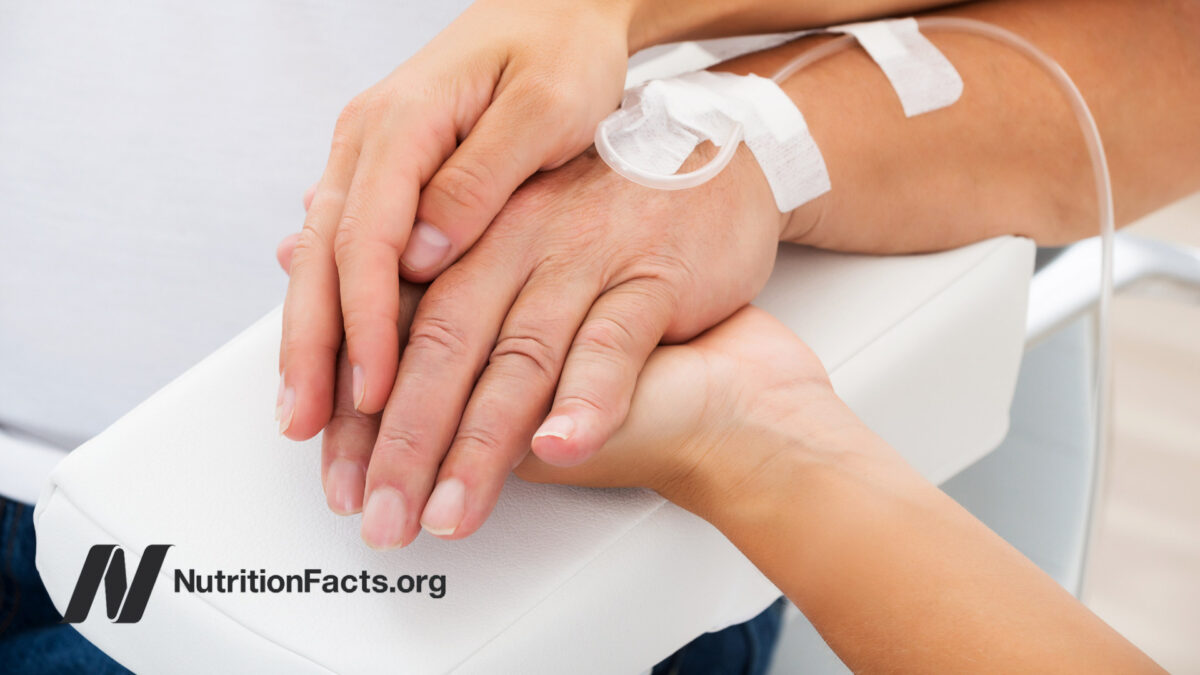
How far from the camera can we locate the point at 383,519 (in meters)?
0.57

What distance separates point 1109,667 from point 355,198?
1.81 feet

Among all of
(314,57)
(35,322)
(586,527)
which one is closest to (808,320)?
(586,527)

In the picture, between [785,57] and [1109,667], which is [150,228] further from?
[1109,667]

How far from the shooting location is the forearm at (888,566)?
1.84 ft

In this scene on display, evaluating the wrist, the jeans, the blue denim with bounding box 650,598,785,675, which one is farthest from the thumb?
the blue denim with bounding box 650,598,785,675

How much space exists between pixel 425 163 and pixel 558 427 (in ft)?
0.76

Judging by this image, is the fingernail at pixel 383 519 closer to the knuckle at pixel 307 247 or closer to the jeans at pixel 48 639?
the knuckle at pixel 307 247

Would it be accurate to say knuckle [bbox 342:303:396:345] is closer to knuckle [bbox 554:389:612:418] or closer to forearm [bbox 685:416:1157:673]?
knuckle [bbox 554:389:612:418]

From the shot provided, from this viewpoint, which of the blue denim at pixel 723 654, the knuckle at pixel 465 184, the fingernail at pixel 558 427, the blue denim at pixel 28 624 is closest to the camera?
the fingernail at pixel 558 427

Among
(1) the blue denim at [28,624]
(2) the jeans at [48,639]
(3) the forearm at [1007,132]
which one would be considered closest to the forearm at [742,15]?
(3) the forearm at [1007,132]

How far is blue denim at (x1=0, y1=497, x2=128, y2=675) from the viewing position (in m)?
0.92

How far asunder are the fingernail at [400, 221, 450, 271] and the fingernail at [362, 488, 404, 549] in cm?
17

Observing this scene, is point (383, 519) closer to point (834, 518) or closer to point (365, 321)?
point (365, 321)

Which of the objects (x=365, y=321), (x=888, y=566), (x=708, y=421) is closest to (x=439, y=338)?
(x=365, y=321)
